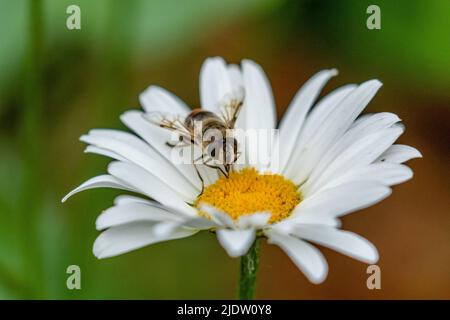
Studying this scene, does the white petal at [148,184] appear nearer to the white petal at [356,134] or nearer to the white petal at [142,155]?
the white petal at [142,155]

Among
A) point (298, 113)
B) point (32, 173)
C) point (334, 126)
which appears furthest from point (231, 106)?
point (32, 173)

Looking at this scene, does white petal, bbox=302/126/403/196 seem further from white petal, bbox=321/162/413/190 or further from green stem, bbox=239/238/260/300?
green stem, bbox=239/238/260/300

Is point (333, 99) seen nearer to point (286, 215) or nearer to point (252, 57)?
point (286, 215)

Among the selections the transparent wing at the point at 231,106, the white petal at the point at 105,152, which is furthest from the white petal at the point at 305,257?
the transparent wing at the point at 231,106

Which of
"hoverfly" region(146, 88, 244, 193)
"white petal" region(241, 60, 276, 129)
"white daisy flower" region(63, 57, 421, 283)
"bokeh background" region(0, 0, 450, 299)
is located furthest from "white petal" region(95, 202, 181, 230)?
"bokeh background" region(0, 0, 450, 299)

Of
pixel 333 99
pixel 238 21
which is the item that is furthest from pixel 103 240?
pixel 238 21

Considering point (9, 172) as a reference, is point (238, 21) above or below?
above

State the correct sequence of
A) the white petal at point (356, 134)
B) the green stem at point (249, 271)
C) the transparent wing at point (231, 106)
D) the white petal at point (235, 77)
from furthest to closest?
the white petal at point (235, 77)
the transparent wing at point (231, 106)
the white petal at point (356, 134)
the green stem at point (249, 271)
